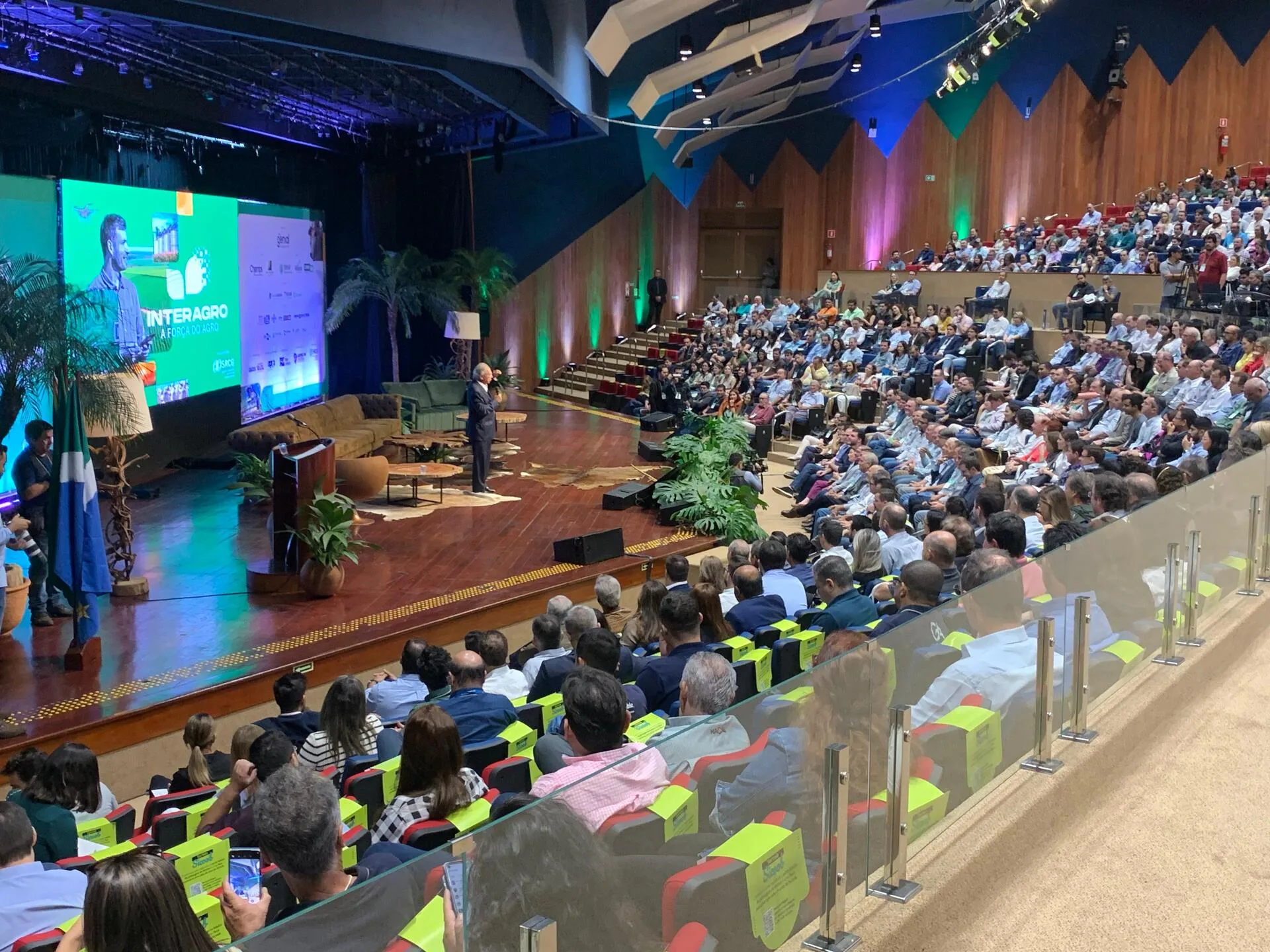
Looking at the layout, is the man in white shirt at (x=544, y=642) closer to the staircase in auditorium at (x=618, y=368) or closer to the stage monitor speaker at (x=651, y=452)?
the stage monitor speaker at (x=651, y=452)

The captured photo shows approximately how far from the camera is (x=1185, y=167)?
69.0ft

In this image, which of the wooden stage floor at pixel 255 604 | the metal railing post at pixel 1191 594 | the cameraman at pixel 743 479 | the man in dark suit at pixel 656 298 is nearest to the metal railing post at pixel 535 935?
the metal railing post at pixel 1191 594

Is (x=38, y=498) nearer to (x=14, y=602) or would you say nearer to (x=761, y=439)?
(x=14, y=602)

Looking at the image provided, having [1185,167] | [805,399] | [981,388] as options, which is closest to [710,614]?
[981,388]

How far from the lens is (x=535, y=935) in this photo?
193cm

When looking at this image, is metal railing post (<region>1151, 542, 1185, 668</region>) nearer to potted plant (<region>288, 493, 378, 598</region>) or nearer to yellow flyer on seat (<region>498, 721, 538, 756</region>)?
yellow flyer on seat (<region>498, 721, 538, 756</region>)

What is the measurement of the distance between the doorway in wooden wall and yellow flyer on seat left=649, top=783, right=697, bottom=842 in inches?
843

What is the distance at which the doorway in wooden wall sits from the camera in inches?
924

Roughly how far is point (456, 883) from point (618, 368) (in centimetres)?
1836

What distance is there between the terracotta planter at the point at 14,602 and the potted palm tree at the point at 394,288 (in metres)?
9.07

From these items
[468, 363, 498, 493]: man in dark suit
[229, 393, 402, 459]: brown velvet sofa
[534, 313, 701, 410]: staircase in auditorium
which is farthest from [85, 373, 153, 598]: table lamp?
[534, 313, 701, 410]: staircase in auditorium

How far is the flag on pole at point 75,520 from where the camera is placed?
19.1ft

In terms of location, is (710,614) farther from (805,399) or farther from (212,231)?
(805,399)

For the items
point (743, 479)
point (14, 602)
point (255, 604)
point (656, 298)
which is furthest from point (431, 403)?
point (14, 602)
